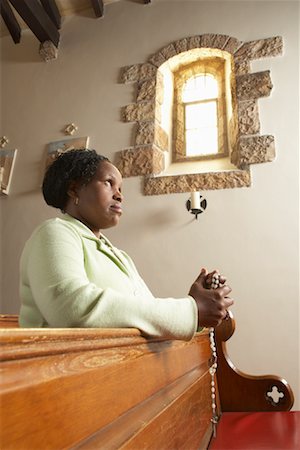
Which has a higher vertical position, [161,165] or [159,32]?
[159,32]

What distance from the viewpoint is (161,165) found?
139 inches

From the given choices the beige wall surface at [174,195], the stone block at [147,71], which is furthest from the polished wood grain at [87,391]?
the stone block at [147,71]

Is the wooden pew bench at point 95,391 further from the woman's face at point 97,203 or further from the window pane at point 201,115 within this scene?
the window pane at point 201,115

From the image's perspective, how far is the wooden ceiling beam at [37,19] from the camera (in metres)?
3.70

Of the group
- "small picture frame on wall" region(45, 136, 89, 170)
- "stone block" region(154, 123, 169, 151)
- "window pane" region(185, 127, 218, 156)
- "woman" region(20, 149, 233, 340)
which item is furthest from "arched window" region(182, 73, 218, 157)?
"woman" region(20, 149, 233, 340)

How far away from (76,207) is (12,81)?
3.59m

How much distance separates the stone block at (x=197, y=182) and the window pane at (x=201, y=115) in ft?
2.48

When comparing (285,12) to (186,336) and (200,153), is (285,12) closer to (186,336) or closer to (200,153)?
(200,153)

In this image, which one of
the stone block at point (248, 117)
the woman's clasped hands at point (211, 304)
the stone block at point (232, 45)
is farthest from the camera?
the stone block at point (232, 45)

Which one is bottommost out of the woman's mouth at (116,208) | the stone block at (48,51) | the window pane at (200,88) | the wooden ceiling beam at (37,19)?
the woman's mouth at (116,208)

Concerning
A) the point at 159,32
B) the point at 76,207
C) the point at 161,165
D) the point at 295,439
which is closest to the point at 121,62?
the point at 159,32

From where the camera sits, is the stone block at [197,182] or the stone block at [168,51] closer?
the stone block at [197,182]

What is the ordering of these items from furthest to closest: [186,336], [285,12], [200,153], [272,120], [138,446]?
1. [200,153]
2. [285,12]
3. [272,120]
4. [186,336]
5. [138,446]

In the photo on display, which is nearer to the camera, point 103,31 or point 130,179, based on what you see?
point 130,179
